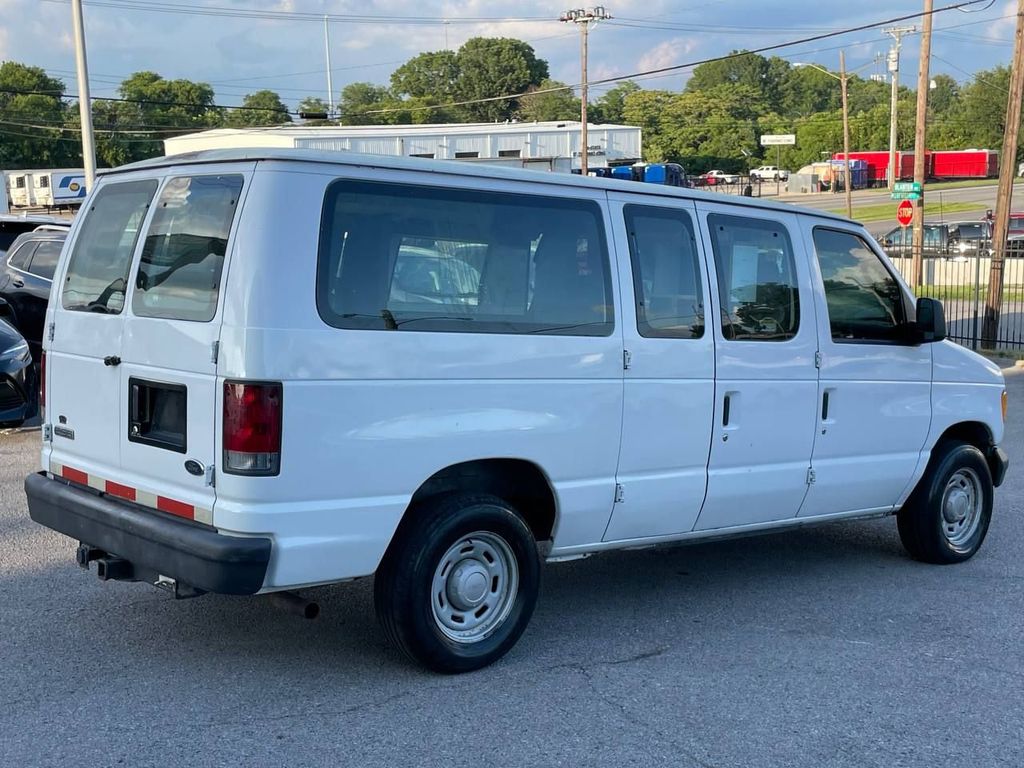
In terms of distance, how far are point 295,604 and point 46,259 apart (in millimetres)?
10553

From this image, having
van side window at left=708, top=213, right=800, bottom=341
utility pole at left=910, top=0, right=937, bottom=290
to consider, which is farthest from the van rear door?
utility pole at left=910, top=0, right=937, bottom=290

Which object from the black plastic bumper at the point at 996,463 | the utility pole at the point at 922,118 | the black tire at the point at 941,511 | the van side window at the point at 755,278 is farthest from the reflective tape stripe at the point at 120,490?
the utility pole at the point at 922,118

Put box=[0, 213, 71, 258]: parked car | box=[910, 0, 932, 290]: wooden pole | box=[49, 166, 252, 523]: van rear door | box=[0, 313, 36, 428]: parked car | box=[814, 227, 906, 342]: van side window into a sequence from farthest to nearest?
1. box=[910, 0, 932, 290]: wooden pole
2. box=[0, 213, 71, 258]: parked car
3. box=[0, 313, 36, 428]: parked car
4. box=[814, 227, 906, 342]: van side window
5. box=[49, 166, 252, 523]: van rear door

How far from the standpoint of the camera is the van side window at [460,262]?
4.43m

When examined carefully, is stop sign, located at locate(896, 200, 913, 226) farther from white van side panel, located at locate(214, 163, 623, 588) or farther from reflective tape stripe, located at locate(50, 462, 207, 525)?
reflective tape stripe, located at locate(50, 462, 207, 525)

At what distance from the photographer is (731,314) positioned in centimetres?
572

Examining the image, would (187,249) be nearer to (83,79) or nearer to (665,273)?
(665,273)

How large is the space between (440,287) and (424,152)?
51.0m

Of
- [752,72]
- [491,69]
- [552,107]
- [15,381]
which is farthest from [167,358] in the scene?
[752,72]

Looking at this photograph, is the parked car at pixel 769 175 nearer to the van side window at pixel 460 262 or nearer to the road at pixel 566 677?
the road at pixel 566 677

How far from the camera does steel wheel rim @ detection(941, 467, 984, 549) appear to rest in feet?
22.8

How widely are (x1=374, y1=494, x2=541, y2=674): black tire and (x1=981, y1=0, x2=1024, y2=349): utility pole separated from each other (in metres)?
16.5

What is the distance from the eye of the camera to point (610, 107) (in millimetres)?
123000

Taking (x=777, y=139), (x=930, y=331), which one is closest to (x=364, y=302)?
(x=930, y=331)
